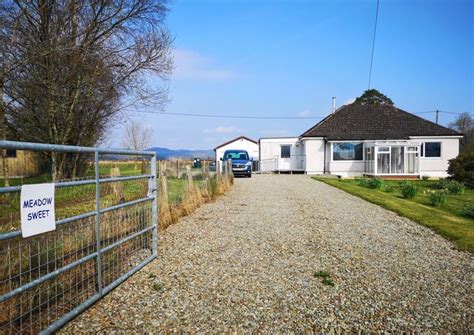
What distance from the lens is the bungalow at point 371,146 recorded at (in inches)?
1060

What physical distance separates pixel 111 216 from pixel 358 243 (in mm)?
4489

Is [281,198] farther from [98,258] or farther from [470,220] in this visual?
[98,258]

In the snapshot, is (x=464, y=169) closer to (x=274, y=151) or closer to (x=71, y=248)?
(x=274, y=151)

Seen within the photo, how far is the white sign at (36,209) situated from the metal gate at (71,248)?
0.07 metres

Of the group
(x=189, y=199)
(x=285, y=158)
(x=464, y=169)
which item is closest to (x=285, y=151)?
(x=285, y=158)

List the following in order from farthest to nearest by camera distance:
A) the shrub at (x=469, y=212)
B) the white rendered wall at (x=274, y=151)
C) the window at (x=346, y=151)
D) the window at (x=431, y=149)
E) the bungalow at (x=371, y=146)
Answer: the white rendered wall at (x=274, y=151)
the window at (x=346, y=151)
the window at (x=431, y=149)
the bungalow at (x=371, y=146)
the shrub at (x=469, y=212)

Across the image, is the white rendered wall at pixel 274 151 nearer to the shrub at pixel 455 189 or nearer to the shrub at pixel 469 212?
the shrub at pixel 455 189

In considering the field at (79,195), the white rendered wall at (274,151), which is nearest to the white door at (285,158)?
the white rendered wall at (274,151)

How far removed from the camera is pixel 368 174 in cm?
2706

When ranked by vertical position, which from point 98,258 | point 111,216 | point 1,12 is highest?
point 1,12

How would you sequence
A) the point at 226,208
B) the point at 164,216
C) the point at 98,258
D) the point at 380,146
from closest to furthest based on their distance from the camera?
the point at 98,258, the point at 164,216, the point at 226,208, the point at 380,146

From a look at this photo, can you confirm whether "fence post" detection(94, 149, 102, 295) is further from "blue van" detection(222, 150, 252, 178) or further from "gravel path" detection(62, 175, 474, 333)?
"blue van" detection(222, 150, 252, 178)

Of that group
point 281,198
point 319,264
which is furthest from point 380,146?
point 319,264

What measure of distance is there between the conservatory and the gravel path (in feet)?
65.8
